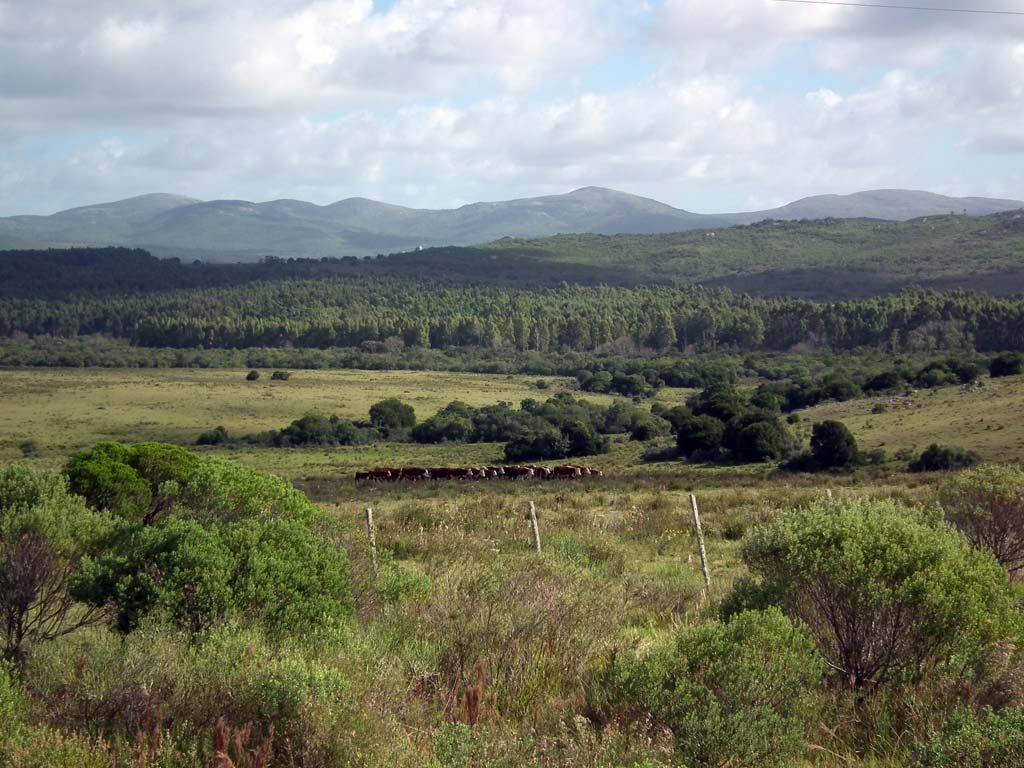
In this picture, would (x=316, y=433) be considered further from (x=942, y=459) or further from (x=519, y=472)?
(x=942, y=459)

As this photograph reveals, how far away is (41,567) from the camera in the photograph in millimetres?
7711

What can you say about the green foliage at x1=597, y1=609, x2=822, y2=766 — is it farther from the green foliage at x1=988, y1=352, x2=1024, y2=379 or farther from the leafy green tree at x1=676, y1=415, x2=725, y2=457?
the green foliage at x1=988, y1=352, x2=1024, y2=379

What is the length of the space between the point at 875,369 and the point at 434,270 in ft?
346

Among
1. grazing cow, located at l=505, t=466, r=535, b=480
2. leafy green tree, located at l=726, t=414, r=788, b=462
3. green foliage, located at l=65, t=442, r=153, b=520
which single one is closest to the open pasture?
grazing cow, located at l=505, t=466, r=535, b=480

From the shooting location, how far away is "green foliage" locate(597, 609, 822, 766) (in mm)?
5574

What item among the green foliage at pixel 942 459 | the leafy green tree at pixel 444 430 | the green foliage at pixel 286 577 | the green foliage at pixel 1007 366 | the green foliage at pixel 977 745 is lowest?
the leafy green tree at pixel 444 430

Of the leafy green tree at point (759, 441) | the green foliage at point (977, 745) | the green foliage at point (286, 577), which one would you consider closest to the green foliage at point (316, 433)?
the leafy green tree at point (759, 441)

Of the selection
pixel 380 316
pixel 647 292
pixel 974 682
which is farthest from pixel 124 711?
pixel 647 292

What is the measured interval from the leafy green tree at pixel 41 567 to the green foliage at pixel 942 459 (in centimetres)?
2719

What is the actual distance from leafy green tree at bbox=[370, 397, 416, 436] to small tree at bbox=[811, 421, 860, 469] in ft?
82.0

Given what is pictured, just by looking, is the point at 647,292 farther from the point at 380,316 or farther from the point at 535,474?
the point at 535,474

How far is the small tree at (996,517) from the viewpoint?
10.1m

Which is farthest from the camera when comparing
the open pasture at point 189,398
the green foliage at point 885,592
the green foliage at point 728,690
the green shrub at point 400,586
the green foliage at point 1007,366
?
the open pasture at point 189,398

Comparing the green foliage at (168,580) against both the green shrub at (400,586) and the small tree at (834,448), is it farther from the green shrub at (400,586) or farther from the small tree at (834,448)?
the small tree at (834,448)
